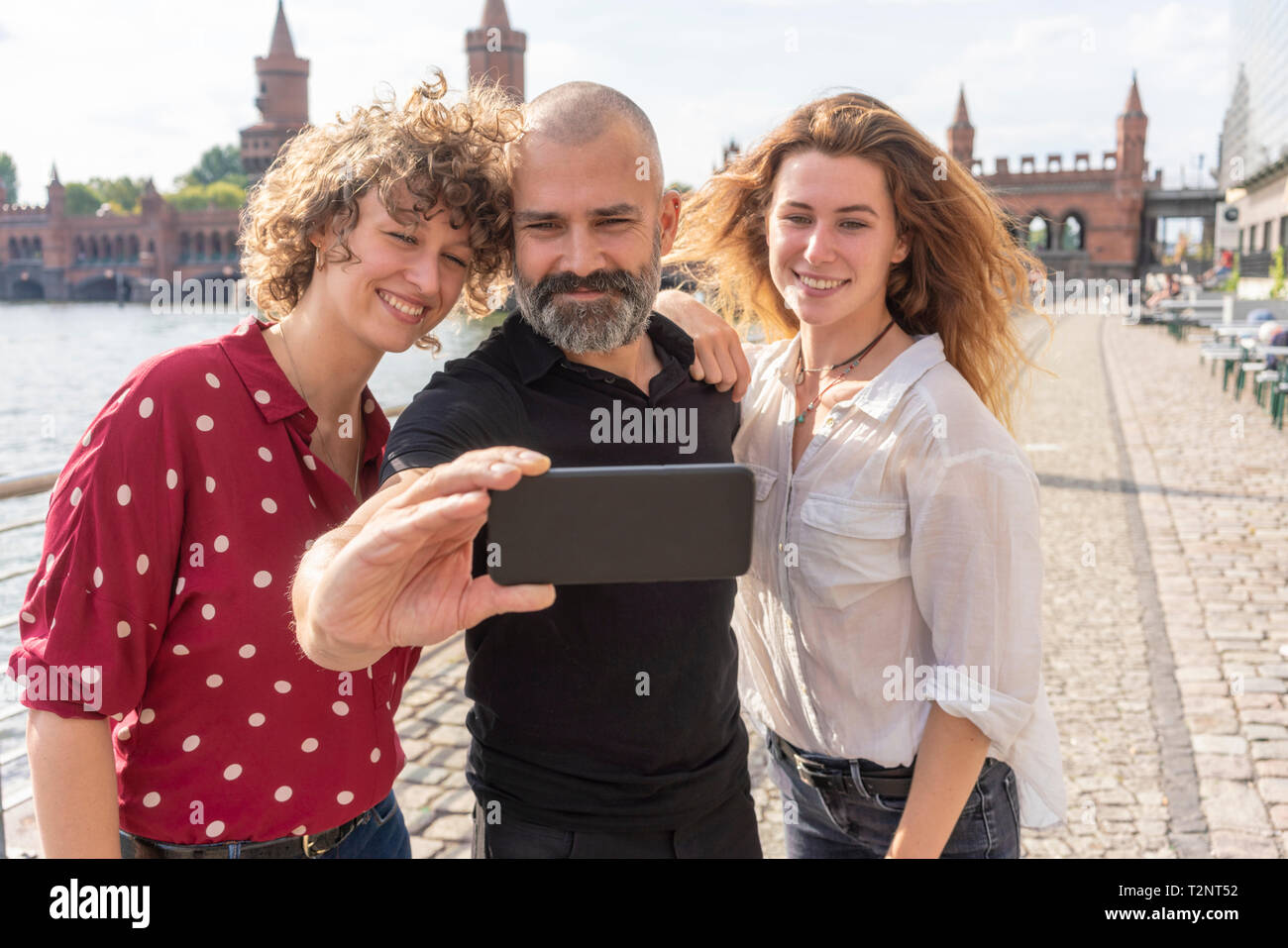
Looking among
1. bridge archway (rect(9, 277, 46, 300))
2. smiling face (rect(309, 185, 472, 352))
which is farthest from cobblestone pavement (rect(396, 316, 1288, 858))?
bridge archway (rect(9, 277, 46, 300))

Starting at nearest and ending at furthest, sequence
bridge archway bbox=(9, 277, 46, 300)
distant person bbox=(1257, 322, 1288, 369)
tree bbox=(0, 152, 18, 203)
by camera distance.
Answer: distant person bbox=(1257, 322, 1288, 369) < bridge archway bbox=(9, 277, 46, 300) < tree bbox=(0, 152, 18, 203)

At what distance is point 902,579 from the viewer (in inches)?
78.7

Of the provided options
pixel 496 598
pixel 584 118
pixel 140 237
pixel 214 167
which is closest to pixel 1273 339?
pixel 584 118

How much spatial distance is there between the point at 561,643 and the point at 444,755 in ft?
9.00

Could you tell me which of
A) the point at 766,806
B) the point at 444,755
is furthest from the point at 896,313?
the point at 444,755

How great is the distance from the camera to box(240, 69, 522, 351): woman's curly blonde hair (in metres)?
1.87

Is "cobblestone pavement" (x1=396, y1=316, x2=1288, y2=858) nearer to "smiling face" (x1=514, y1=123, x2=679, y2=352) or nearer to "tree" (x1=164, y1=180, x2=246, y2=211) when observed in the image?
"smiling face" (x1=514, y1=123, x2=679, y2=352)

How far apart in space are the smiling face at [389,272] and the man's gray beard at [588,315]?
0.16m

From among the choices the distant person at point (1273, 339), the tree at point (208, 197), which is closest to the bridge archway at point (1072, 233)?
the distant person at point (1273, 339)

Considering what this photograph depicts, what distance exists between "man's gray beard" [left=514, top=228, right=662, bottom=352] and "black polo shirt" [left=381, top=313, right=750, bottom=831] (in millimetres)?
39

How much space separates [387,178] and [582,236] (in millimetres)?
357

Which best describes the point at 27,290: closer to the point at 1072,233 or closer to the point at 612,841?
the point at 1072,233

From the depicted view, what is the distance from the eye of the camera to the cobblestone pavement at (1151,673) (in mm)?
3764
